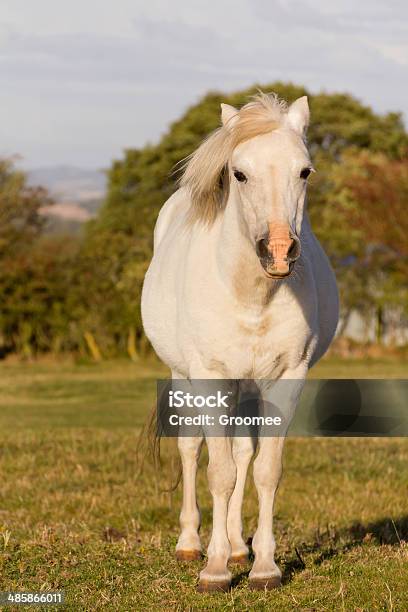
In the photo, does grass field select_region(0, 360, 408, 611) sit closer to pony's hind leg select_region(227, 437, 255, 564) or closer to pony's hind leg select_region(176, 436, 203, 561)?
pony's hind leg select_region(176, 436, 203, 561)

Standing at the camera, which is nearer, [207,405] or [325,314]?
[207,405]

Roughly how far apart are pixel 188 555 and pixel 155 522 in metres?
Result: 2.46

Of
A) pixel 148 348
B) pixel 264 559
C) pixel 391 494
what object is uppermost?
pixel 264 559

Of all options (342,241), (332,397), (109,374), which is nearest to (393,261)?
(342,241)

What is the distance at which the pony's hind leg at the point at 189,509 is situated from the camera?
6777 millimetres

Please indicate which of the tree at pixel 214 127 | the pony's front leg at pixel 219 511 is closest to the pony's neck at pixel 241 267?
the pony's front leg at pixel 219 511

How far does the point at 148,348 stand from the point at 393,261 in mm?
9287

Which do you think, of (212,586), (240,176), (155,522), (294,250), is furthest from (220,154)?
(155,522)

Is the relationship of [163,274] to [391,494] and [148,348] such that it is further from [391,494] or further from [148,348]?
[148,348]

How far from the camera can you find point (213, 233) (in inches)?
234

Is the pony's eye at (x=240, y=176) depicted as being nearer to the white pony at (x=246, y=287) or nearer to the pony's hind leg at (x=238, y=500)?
the white pony at (x=246, y=287)

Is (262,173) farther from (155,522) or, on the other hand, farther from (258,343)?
(155,522)

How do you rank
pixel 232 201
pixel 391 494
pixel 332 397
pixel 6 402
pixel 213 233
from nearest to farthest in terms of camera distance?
1. pixel 232 201
2. pixel 213 233
3. pixel 391 494
4. pixel 332 397
5. pixel 6 402

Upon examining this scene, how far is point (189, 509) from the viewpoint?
7.08m
